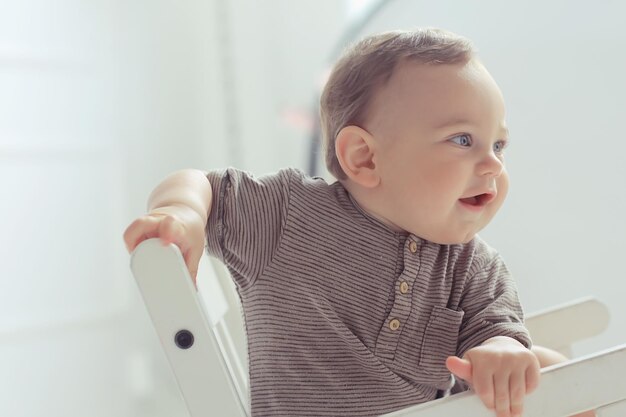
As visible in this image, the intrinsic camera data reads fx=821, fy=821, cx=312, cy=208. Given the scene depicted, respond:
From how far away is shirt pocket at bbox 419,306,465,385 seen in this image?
0.72 metres

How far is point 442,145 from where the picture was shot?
70cm

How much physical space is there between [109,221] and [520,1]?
2.81 feet

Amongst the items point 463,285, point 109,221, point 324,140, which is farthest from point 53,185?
point 463,285

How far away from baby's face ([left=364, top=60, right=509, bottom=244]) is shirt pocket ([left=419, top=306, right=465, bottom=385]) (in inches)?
2.6

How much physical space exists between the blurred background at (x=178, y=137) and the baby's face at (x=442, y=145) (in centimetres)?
49

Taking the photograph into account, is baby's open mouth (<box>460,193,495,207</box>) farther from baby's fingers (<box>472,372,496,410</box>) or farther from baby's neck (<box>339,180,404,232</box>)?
baby's fingers (<box>472,372,496,410</box>)

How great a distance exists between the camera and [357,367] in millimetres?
717

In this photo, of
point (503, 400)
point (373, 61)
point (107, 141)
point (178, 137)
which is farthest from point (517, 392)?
point (178, 137)

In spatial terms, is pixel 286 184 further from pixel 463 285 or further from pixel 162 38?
pixel 162 38

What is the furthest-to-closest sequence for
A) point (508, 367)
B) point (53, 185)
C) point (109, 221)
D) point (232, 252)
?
Result: 1. point (109, 221)
2. point (53, 185)
3. point (232, 252)
4. point (508, 367)

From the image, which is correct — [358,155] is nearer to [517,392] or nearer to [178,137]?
[517,392]

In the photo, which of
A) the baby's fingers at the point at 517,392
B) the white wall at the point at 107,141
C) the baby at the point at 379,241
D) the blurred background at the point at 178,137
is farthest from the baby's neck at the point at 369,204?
the white wall at the point at 107,141

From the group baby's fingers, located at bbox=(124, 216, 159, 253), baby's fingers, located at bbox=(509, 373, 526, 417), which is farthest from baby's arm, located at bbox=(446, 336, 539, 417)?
baby's fingers, located at bbox=(124, 216, 159, 253)

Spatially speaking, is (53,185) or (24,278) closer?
(24,278)
